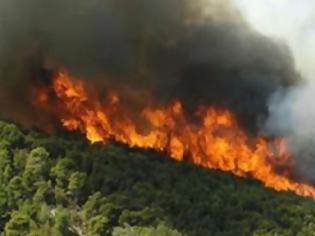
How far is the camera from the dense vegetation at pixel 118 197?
48.4m

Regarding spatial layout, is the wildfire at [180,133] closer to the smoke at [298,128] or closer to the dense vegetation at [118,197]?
the smoke at [298,128]

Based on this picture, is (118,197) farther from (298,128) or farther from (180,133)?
(298,128)

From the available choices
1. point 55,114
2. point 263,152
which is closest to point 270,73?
point 263,152

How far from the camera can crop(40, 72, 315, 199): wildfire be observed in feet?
196

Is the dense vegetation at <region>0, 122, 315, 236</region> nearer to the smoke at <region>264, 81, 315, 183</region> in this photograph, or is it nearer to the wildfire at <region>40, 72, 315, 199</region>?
the wildfire at <region>40, 72, 315, 199</region>

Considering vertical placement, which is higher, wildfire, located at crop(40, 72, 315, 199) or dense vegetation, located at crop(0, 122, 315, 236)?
wildfire, located at crop(40, 72, 315, 199)

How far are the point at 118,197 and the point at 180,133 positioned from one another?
1288 centimetres

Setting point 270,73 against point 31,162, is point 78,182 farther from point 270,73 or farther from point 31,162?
point 270,73

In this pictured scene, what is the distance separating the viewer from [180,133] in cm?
6206

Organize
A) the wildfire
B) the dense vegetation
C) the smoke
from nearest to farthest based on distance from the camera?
the dense vegetation, the wildfire, the smoke

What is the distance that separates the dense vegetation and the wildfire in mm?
3957

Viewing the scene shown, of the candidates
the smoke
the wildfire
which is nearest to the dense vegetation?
the wildfire

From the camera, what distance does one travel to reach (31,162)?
51188mm

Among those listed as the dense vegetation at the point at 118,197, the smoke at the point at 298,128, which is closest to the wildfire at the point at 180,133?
the smoke at the point at 298,128
